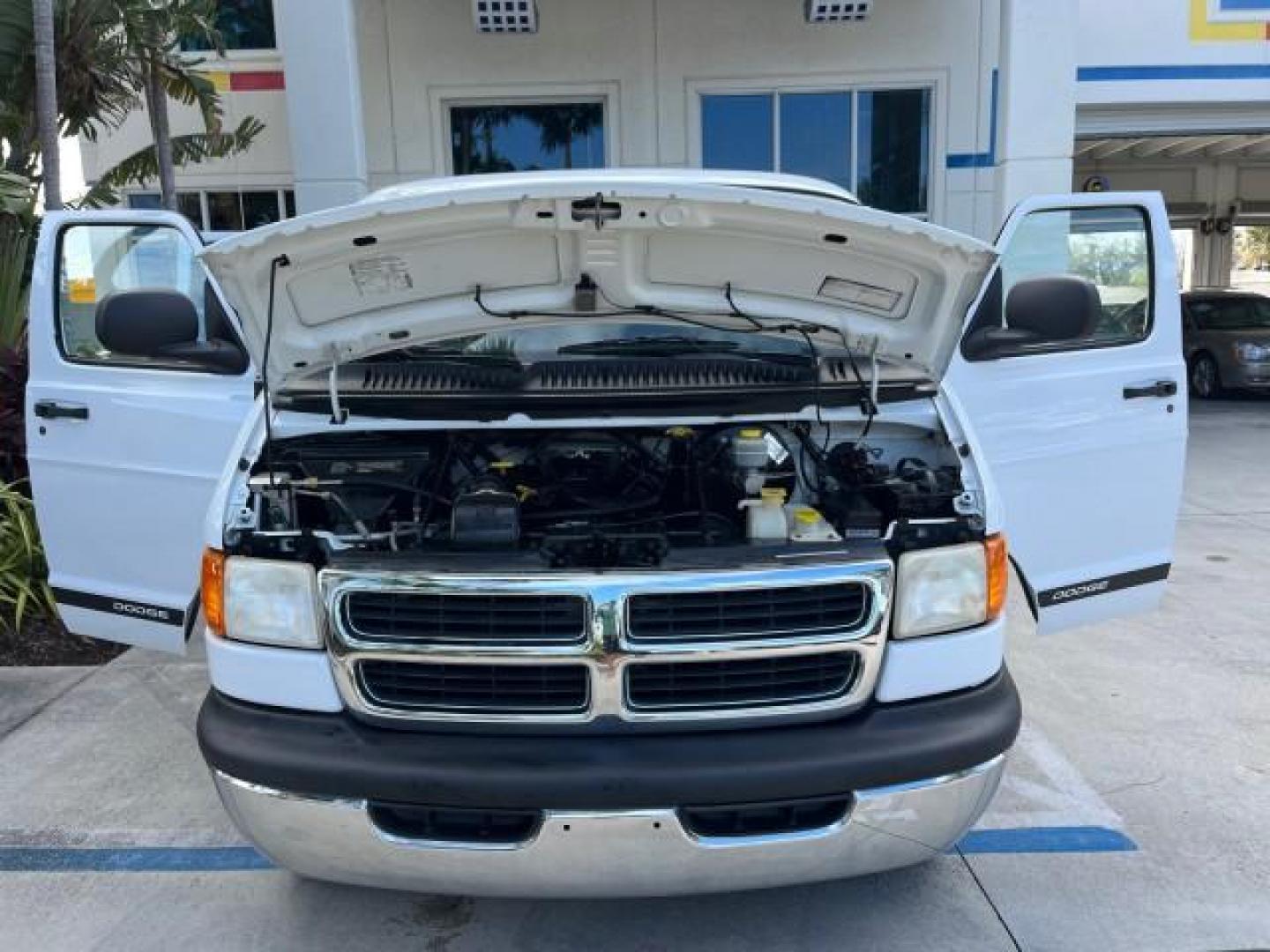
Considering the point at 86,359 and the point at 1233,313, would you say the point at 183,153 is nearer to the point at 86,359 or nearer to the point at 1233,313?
the point at 86,359

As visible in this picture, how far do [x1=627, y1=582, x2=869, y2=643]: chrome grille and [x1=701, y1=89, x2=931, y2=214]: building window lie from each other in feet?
27.7

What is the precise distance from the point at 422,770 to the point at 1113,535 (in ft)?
8.56

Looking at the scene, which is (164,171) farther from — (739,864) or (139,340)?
(739,864)

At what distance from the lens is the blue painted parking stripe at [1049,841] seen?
3.19 m

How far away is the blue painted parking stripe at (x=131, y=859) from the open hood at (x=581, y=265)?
1.54 metres

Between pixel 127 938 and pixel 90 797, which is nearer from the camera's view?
pixel 127 938

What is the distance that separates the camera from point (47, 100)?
639cm

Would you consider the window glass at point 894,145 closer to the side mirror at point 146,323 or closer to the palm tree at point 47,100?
the palm tree at point 47,100

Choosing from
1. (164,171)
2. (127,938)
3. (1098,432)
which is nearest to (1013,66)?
(1098,432)

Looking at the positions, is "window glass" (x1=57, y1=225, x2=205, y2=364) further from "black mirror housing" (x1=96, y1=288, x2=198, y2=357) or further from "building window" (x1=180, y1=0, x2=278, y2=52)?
"building window" (x1=180, y1=0, x2=278, y2=52)

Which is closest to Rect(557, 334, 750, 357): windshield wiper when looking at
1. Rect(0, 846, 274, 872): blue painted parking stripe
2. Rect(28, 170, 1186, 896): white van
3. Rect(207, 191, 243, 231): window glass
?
Rect(28, 170, 1186, 896): white van

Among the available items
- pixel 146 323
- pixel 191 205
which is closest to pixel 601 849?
pixel 146 323

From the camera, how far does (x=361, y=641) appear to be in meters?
2.38

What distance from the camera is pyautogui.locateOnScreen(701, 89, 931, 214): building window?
1009 cm
